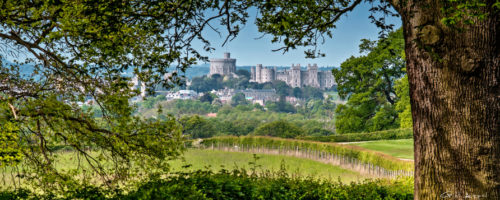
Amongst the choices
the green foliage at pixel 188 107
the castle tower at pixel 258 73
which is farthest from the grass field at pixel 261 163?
the castle tower at pixel 258 73

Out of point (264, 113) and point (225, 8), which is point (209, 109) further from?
point (225, 8)

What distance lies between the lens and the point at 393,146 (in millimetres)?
20312

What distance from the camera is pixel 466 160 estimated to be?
14.4ft

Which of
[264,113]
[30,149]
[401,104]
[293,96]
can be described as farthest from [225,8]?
[293,96]

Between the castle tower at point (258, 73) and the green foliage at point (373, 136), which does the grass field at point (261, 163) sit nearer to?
the green foliage at point (373, 136)

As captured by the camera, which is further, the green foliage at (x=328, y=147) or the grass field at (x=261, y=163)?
the grass field at (x=261, y=163)

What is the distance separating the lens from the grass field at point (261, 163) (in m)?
14.8

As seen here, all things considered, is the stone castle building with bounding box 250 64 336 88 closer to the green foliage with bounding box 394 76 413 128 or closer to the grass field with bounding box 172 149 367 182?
the green foliage with bounding box 394 76 413 128

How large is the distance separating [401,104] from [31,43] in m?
22.1

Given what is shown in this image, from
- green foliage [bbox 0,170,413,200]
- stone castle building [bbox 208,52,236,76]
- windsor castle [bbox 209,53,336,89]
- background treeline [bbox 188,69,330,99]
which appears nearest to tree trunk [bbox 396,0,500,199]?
green foliage [bbox 0,170,413,200]

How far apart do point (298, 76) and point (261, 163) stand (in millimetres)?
95538

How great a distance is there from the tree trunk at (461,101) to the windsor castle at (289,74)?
102 meters

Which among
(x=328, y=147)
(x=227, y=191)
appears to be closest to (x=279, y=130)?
(x=328, y=147)

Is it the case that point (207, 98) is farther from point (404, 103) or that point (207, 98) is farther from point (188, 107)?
point (404, 103)
